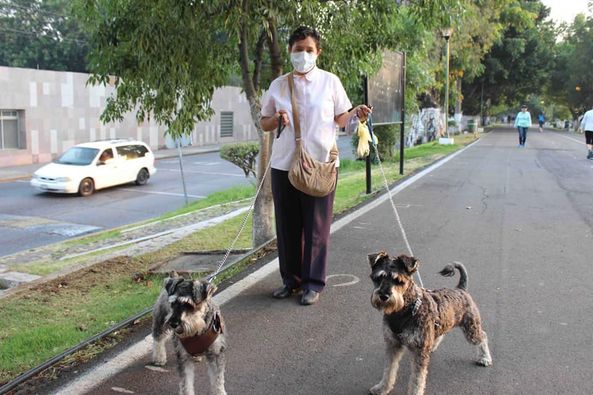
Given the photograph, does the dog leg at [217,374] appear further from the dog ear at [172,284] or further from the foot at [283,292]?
the foot at [283,292]

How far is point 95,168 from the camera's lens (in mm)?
19172

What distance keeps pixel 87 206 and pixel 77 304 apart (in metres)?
12.4

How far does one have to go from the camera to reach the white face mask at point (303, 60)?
452 cm

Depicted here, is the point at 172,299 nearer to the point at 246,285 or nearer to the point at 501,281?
the point at 246,285

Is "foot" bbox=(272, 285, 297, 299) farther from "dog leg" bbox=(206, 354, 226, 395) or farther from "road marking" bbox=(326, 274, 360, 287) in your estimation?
"dog leg" bbox=(206, 354, 226, 395)

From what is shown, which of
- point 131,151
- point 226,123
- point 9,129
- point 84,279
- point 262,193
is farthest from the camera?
point 226,123

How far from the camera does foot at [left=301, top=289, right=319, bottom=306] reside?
4809 mm

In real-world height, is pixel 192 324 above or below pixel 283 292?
above

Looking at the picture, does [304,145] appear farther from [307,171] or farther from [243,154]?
[243,154]

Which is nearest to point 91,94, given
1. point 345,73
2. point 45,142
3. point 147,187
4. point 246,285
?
point 45,142

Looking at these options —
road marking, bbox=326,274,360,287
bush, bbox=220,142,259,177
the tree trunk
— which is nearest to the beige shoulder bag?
road marking, bbox=326,274,360,287

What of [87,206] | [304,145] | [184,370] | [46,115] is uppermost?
[46,115]

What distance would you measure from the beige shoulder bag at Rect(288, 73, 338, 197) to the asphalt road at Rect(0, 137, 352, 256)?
342 inches

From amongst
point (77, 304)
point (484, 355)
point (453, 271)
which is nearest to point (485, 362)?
point (484, 355)
